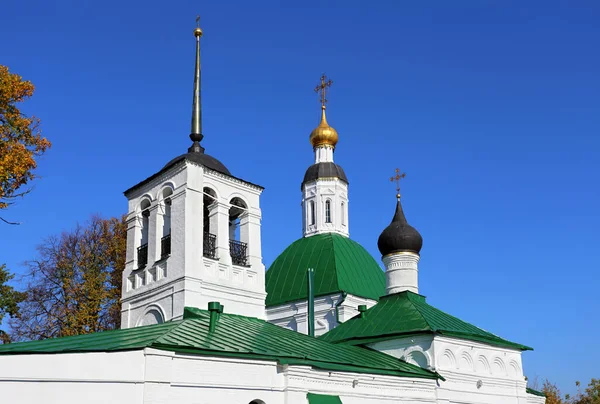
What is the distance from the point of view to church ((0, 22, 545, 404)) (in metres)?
9.95

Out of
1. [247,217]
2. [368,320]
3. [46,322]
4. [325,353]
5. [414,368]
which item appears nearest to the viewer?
[325,353]

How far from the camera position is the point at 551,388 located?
38.8m

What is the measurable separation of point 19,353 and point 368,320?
9.73 metres

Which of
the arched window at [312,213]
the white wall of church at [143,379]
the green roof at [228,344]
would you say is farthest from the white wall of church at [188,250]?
the arched window at [312,213]

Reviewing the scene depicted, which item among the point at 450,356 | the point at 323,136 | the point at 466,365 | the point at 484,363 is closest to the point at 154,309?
the point at 450,356

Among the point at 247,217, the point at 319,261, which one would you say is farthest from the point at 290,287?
the point at 247,217

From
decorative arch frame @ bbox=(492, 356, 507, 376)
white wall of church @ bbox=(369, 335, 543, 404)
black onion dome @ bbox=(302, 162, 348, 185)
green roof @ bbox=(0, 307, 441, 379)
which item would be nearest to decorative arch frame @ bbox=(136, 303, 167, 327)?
green roof @ bbox=(0, 307, 441, 379)

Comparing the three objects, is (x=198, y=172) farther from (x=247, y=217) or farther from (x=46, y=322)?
(x=46, y=322)

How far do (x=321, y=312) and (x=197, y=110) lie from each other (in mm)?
9945

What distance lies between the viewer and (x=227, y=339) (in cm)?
1184

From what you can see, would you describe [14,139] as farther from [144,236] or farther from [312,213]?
[312,213]

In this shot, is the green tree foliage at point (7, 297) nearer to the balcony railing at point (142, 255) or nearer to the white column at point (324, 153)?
the balcony railing at point (142, 255)

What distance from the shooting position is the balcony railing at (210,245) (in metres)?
15.9

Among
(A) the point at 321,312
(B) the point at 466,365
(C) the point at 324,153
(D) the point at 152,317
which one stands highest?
(C) the point at 324,153
